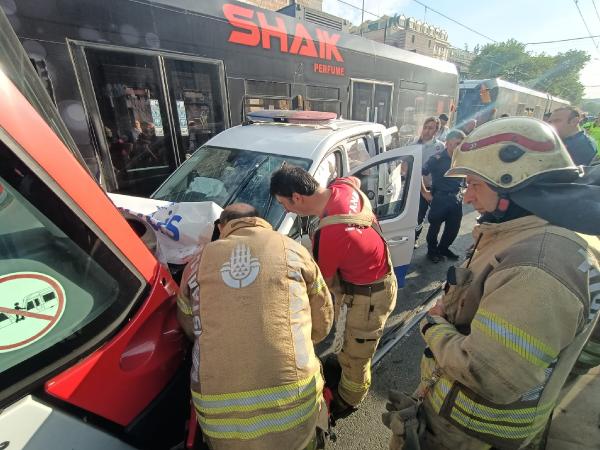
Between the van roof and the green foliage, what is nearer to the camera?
the van roof

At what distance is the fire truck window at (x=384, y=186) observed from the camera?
303 centimetres

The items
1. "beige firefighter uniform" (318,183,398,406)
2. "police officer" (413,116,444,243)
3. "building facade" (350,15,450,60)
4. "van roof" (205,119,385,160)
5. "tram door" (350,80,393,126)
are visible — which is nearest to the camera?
"beige firefighter uniform" (318,183,398,406)

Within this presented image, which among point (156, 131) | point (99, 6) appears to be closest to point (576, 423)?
point (156, 131)

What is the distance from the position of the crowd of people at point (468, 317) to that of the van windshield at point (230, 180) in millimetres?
1026

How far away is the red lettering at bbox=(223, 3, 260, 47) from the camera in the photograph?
443cm

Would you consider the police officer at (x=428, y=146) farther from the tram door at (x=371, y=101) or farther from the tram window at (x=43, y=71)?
the tram window at (x=43, y=71)

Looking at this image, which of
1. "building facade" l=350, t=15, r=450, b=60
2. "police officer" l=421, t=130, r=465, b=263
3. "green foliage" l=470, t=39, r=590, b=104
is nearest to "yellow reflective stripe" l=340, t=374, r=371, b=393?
"police officer" l=421, t=130, r=465, b=263

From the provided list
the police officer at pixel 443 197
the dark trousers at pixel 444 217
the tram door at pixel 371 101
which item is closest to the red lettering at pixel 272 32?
the tram door at pixel 371 101

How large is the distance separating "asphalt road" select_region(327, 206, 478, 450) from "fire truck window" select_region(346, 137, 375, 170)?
1622 mm

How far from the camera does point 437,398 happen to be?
4.26 feet

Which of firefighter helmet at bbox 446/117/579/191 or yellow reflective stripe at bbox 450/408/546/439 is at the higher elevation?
firefighter helmet at bbox 446/117/579/191

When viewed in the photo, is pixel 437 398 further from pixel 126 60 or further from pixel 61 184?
pixel 126 60

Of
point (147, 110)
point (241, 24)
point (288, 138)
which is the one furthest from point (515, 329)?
point (241, 24)

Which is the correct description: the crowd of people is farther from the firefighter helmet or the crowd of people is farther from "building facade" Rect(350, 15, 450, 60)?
"building facade" Rect(350, 15, 450, 60)
